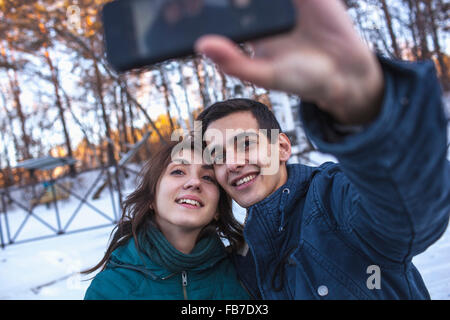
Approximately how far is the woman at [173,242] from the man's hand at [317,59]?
3.43 feet

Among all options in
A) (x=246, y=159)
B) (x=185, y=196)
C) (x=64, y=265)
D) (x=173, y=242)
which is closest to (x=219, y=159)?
(x=246, y=159)

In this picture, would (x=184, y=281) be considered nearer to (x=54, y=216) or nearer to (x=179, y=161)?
(x=179, y=161)

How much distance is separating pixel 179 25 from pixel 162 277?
1196 millimetres

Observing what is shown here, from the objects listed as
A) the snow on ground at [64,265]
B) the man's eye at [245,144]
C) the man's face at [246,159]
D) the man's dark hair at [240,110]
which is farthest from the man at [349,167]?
the snow on ground at [64,265]

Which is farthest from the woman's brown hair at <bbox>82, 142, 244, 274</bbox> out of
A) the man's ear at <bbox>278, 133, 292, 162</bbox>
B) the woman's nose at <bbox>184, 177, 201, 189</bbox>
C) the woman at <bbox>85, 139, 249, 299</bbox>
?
the man's ear at <bbox>278, 133, 292, 162</bbox>

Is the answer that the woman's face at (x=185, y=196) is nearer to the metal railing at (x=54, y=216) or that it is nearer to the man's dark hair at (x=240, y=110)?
the man's dark hair at (x=240, y=110)

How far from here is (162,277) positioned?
55.7 inches

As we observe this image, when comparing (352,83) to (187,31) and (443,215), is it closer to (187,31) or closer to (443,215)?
(187,31)

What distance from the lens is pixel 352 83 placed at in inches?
21.8

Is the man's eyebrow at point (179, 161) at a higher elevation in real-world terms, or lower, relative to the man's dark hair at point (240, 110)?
lower

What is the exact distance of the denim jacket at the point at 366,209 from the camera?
0.57 metres

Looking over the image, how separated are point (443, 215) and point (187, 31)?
0.73 metres
